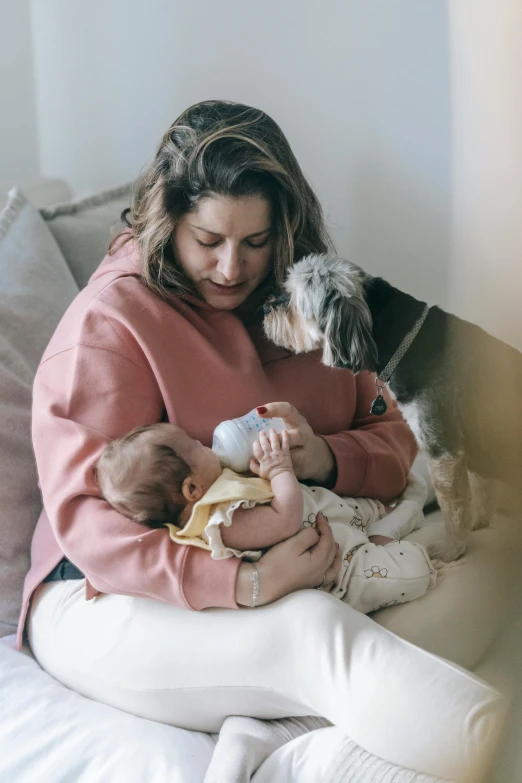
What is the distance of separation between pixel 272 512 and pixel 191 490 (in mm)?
98

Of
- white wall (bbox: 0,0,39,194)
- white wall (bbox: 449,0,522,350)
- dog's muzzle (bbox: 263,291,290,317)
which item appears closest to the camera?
white wall (bbox: 449,0,522,350)

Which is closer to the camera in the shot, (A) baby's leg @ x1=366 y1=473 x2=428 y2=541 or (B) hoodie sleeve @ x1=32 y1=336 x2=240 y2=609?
(B) hoodie sleeve @ x1=32 y1=336 x2=240 y2=609

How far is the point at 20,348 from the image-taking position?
4.04ft

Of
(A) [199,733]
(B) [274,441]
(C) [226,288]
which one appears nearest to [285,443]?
(B) [274,441]

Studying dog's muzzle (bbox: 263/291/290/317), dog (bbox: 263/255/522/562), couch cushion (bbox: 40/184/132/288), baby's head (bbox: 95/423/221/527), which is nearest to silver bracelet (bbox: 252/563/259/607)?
baby's head (bbox: 95/423/221/527)

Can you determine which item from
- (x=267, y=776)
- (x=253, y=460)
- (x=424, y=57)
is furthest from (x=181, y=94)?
(x=267, y=776)

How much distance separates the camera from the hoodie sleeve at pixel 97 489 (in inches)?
34.8

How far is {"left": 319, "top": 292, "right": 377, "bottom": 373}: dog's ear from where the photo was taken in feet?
3.17

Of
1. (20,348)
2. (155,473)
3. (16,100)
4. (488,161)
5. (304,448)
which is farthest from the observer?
(16,100)

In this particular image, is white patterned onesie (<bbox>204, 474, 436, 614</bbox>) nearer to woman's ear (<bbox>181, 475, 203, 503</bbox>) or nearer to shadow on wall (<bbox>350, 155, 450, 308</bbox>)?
woman's ear (<bbox>181, 475, 203, 503</bbox>)

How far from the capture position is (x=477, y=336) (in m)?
0.81

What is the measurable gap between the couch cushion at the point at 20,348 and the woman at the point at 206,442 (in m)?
0.08

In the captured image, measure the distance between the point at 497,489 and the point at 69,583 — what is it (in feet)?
1.92

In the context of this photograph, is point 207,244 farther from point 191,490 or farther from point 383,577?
point 383,577
